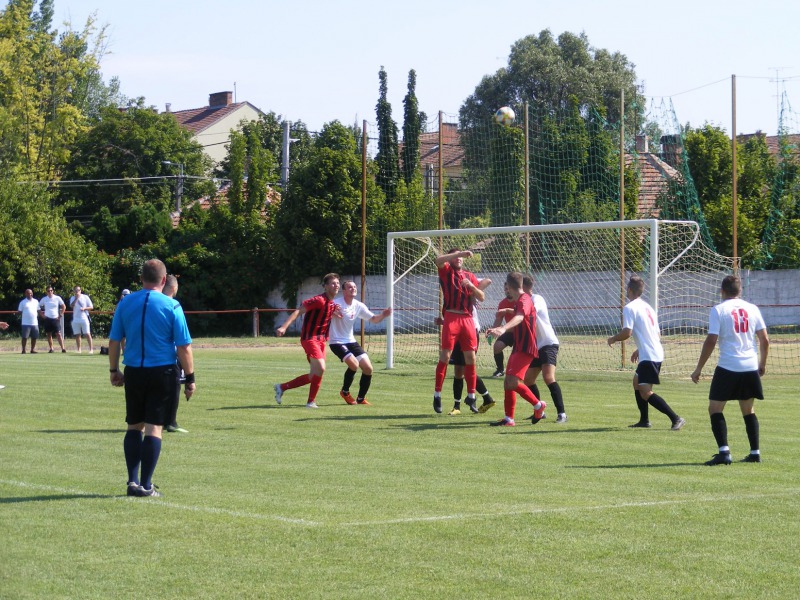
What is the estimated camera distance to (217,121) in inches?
2798

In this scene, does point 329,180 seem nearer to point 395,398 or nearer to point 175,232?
point 175,232

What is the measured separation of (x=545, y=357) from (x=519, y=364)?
743 millimetres

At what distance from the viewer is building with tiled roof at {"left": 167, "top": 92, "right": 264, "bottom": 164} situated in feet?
230

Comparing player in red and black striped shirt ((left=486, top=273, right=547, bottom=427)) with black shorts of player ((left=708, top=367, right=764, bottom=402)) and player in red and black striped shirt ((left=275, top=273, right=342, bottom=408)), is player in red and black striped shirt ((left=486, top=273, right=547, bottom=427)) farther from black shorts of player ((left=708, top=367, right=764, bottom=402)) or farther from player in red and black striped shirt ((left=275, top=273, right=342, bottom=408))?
black shorts of player ((left=708, top=367, right=764, bottom=402))

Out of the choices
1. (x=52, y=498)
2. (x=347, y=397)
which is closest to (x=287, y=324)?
(x=347, y=397)

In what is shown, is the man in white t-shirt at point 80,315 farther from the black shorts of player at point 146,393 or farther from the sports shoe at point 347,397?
the black shorts of player at point 146,393

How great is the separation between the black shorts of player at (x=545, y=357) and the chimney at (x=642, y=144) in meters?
23.2

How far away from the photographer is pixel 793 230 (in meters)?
36.1

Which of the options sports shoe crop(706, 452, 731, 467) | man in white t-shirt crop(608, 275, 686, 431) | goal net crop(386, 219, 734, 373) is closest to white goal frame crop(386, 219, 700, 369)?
goal net crop(386, 219, 734, 373)

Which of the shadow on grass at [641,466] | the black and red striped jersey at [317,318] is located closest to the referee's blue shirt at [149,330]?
the shadow on grass at [641,466]

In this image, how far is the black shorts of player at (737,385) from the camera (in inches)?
410

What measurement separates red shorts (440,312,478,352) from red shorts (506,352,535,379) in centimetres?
163

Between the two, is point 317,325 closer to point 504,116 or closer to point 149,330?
point 149,330

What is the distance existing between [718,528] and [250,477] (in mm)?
4131
